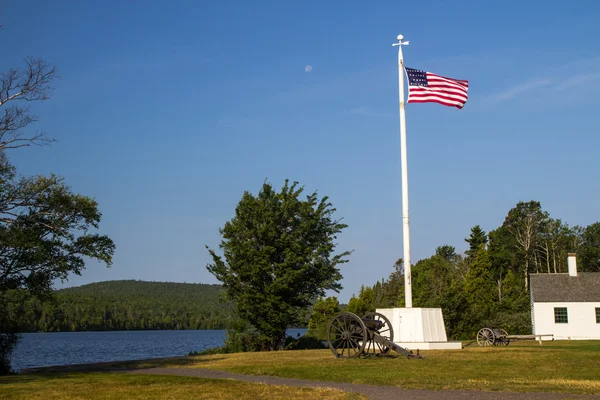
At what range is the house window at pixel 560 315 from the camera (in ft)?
150

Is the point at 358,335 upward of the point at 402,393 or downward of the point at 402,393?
upward

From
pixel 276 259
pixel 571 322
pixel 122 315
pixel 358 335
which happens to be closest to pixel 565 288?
pixel 571 322

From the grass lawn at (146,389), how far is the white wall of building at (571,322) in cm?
3514

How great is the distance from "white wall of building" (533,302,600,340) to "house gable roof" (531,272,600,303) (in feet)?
1.35

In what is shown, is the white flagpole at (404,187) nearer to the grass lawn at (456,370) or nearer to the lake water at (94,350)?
the grass lawn at (456,370)

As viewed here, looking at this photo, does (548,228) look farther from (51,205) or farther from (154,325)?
(154,325)

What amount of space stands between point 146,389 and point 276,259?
70.7ft

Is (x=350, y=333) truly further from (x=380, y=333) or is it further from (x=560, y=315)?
(x=560, y=315)

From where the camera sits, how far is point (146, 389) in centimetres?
1462

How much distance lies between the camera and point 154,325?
529ft

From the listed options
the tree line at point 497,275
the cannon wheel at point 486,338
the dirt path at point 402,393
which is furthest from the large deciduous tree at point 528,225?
the dirt path at point 402,393

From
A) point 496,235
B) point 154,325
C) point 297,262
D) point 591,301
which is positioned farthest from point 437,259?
point 154,325

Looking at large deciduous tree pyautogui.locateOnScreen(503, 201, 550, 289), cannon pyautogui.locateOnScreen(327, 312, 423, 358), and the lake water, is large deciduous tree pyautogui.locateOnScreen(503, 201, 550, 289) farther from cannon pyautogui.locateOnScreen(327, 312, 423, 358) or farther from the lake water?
cannon pyautogui.locateOnScreen(327, 312, 423, 358)

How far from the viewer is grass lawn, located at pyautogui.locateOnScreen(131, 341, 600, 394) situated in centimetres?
1426
